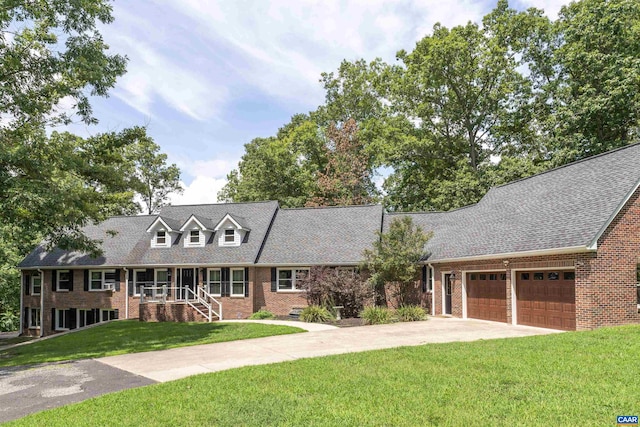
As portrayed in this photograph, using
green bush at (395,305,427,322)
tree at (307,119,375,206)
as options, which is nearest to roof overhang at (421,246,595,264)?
green bush at (395,305,427,322)

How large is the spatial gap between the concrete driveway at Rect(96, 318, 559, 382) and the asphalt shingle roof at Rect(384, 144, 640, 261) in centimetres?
315

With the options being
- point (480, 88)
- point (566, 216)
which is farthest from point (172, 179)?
point (566, 216)

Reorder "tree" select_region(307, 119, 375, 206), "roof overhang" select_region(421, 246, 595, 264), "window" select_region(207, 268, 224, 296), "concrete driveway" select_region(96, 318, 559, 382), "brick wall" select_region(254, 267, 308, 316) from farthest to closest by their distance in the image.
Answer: "tree" select_region(307, 119, 375, 206)
"window" select_region(207, 268, 224, 296)
"brick wall" select_region(254, 267, 308, 316)
"roof overhang" select_region(421, 246, 595, 264)
"concrete driveway" select_region(96, 318, 559, 382)

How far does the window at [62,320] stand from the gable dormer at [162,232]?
694 cm

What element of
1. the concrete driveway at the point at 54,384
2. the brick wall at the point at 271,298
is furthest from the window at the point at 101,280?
the concrete driveway at the point at 54,384

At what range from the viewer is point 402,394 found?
739cm

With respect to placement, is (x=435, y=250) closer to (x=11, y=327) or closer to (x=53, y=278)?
(x=53, y=278)

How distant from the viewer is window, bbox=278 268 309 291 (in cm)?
2566

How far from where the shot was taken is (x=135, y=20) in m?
16.6

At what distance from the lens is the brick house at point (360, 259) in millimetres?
14719

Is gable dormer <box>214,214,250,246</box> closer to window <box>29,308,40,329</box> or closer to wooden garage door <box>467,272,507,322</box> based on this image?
wooden garage door <box>467,272,507,322</box>

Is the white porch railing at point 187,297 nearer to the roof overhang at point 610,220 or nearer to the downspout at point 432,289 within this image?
the downspout at point 432,289

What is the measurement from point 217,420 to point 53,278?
27.4 metres

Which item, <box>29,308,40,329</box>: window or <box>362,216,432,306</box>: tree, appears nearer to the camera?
<box>362,216,432,306</box>: tree
